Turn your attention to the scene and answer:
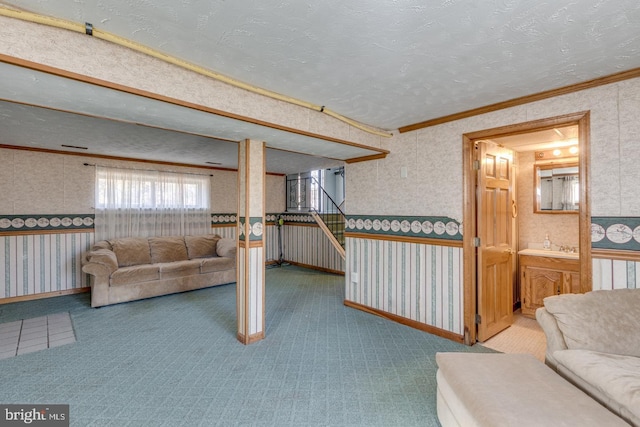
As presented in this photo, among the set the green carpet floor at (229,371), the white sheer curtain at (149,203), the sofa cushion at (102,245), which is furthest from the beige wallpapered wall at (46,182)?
the green carpet floor at (229,371)

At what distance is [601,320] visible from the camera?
5.78 ft

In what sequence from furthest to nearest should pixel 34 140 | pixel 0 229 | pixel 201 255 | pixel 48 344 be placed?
pixel 201 255
pixel 0 229
pixel 34 140
pixel 48 344

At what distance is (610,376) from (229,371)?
2.47 m

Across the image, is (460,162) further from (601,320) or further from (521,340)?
(521,340)

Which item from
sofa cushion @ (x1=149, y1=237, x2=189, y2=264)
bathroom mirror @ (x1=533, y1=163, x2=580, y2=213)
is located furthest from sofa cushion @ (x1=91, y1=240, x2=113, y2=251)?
bathroom mirror @ (x1=533, y1=163, x2=580, y2=213)

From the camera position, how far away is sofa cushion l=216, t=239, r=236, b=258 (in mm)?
5504

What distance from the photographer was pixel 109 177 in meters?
5.12

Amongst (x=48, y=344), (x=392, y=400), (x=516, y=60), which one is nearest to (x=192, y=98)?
(x=516, y=60)

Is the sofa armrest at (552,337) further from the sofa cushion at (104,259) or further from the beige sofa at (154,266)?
the sofa cushion at (104,259)

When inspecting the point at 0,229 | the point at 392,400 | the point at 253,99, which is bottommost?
the point at 392,400

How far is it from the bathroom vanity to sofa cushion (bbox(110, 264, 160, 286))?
17.2 feet

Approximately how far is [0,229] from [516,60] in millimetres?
6648

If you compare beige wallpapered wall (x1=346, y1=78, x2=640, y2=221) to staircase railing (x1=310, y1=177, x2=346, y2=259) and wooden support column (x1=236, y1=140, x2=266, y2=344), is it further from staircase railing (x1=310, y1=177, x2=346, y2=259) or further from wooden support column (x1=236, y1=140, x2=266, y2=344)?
staircase railing (x1=310, y1=177, x2=346, y2=259)

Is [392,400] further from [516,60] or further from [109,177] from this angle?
[109,177]
